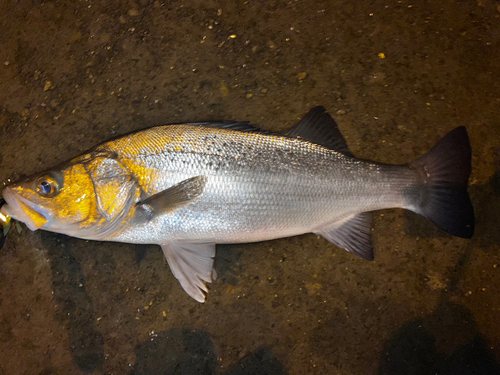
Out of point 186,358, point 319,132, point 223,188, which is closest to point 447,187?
point 319,132

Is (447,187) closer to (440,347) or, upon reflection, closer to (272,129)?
(440,347)

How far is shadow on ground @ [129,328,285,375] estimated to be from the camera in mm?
1980

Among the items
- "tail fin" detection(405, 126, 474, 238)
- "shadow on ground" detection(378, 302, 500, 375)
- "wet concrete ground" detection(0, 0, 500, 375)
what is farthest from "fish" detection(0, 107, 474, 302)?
"shadow on ground" detection(378, 302, 500, 375)

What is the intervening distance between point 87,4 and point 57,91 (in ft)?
2.45

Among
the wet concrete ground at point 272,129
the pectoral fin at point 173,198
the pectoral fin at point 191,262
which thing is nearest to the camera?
the pectoral fin at point 173,198

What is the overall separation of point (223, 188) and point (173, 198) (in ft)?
0.98

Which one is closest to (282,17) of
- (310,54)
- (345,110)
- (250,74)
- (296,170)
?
(310,54)

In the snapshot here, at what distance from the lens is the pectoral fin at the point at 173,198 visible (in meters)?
1.71

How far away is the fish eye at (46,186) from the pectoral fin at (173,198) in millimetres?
509

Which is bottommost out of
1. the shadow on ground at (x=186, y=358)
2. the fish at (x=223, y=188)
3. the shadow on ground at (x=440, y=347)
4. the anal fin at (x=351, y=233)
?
the shadow on ground at (x=440, y=347)

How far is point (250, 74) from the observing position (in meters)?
2.20

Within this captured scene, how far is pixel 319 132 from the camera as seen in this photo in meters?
1.90

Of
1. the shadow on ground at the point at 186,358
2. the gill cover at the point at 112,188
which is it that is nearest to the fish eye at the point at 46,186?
the gill cover at the point at 112,188

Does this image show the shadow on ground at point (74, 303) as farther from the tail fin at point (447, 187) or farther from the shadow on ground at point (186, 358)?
the tail fin at point (447, 187)
